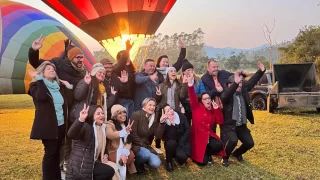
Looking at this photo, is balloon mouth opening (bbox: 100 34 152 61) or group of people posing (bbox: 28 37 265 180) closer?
group of people posing (bbox: 28 37 265 180)

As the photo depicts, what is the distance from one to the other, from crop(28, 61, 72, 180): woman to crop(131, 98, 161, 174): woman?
38.7 inches

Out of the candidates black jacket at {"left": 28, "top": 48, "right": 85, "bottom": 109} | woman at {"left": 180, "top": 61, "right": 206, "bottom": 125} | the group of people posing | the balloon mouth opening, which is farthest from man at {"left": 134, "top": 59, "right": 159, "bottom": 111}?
the balloon mouth opening

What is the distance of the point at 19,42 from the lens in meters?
9.73

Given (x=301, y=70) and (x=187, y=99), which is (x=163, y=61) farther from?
(x=301, y=70)

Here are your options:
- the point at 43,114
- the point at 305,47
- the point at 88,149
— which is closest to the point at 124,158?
the point at 88,149

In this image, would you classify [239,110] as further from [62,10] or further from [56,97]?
[62,10]

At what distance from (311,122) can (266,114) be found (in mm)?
1868

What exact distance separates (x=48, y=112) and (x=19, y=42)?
6.69m

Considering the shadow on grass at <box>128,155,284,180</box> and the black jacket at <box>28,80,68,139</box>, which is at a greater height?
the black jacket at <box>28,80,68,139</box>

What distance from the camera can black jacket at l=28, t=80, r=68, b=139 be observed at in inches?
147

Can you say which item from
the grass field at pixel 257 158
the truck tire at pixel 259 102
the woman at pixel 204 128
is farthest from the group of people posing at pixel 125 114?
the truck tire at pixel 259 102

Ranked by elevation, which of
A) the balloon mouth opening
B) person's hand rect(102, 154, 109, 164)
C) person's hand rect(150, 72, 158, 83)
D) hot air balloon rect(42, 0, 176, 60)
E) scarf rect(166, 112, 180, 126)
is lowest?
person's hand rect(102, 154, 109, 164)

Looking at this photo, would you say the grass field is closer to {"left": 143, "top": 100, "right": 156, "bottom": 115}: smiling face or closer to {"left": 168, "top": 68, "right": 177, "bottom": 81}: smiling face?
{"left": 143, "top": 100, "right": 156, "bottom": 115}: smiling face

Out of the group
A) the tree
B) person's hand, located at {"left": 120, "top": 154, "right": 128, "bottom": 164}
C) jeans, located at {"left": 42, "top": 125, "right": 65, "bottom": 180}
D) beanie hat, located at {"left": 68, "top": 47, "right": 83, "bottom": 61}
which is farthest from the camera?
the tree
